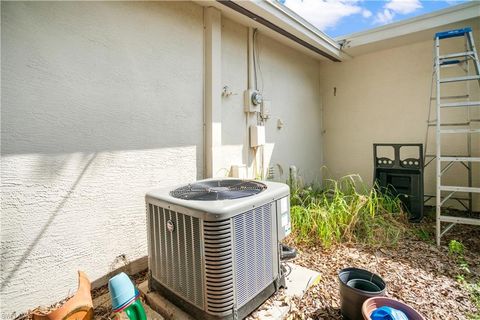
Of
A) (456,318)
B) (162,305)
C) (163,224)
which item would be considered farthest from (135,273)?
(456,318)

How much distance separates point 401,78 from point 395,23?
966 mm

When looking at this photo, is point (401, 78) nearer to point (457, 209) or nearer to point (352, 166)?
point (352, 166)

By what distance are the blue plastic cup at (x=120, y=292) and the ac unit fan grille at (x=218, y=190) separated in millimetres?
541

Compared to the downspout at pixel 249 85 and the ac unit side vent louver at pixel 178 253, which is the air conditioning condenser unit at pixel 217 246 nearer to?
the ac unit side vent louver at pixel 178 253

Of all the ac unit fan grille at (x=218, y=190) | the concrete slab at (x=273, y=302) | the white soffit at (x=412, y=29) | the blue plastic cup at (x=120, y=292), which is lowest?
the concrete slab at (x=273, y=302)

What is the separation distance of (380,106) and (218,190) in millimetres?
4008

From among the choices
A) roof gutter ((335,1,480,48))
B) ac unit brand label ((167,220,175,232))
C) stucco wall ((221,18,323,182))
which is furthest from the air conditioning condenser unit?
roof gutter ((335,1,480,48))

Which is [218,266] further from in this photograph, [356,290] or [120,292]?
[356,290]

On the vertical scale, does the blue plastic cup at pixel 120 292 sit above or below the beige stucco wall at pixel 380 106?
below

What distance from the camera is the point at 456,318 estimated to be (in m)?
1.59

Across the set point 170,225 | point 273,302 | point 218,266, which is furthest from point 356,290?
point 170,225

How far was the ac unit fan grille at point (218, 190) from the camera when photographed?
1.50m

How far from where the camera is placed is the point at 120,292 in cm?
130

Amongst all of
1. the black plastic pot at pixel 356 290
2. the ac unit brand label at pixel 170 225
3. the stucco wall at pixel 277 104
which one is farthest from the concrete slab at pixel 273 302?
the stucco wall at pixel 277 104
